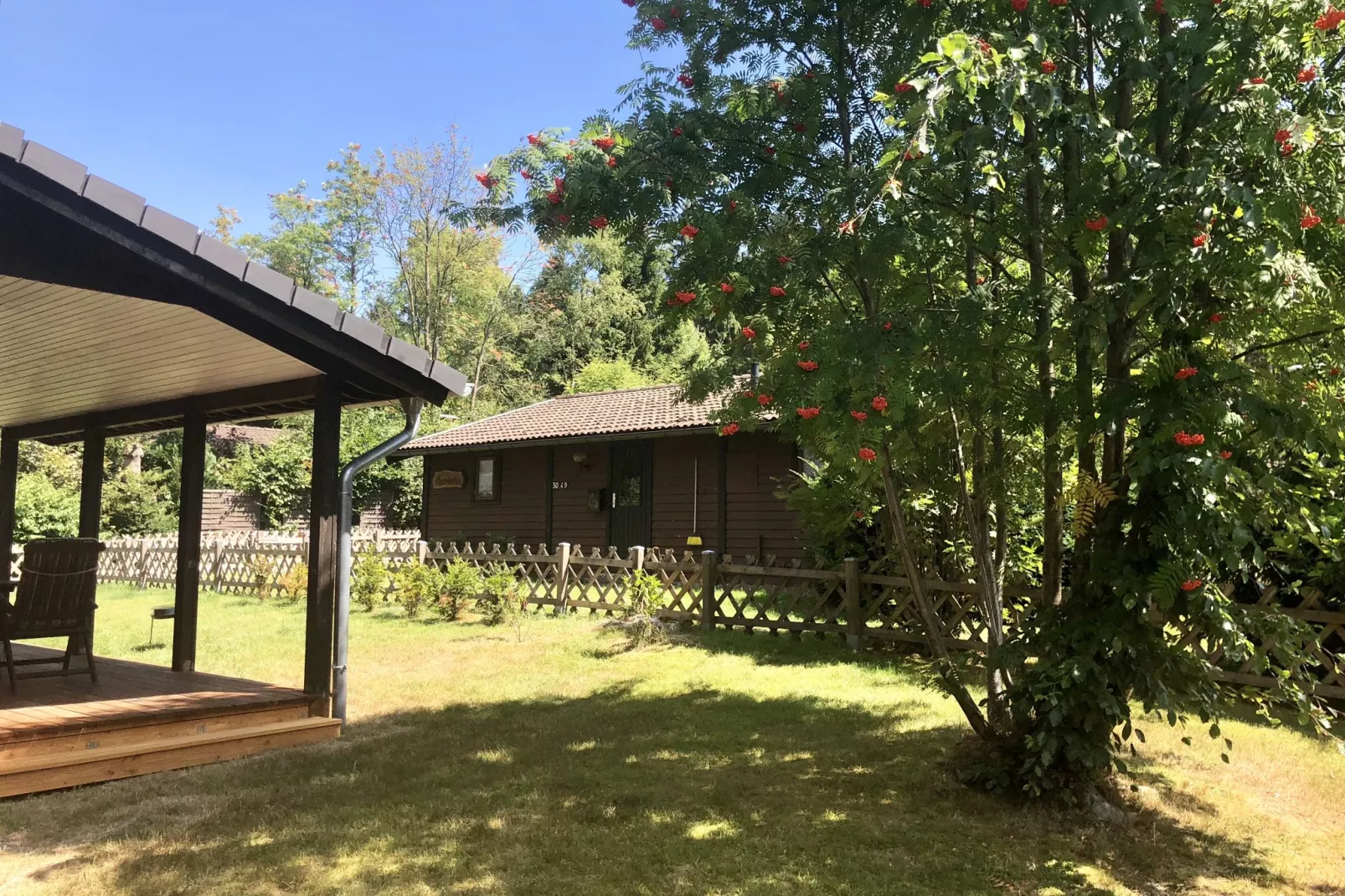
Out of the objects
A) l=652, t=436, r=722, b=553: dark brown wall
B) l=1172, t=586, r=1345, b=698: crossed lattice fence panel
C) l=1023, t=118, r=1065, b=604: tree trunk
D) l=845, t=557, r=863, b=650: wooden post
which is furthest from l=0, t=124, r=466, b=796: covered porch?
l=652, t=436, r=722, b=553: dark brown wall

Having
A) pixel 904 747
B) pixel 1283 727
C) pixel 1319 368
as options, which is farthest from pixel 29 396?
pixel 1283 727

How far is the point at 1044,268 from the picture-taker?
5.00 metres

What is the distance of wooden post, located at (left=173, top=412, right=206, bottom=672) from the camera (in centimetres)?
802

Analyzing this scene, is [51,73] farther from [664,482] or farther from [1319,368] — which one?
[1319,368]

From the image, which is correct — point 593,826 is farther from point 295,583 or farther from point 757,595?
point 295,583

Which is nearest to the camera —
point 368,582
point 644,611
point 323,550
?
point 323,550

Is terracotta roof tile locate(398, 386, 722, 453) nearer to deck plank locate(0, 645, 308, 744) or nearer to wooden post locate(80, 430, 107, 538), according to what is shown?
wooden post locate(80, 430, 107, 538)

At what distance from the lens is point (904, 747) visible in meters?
6.16

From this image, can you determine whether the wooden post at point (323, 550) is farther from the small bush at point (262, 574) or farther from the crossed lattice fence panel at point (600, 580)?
the small bush at point (262, 574)

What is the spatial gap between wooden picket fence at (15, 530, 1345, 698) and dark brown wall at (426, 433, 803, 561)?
1.16 metres

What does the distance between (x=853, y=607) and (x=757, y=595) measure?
1954mm

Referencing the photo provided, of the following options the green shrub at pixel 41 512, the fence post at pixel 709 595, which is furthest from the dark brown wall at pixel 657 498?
the green shrub at pixel 41 512

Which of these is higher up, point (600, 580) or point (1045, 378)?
point (1045, 378)

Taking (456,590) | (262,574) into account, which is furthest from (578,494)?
(456,590)
